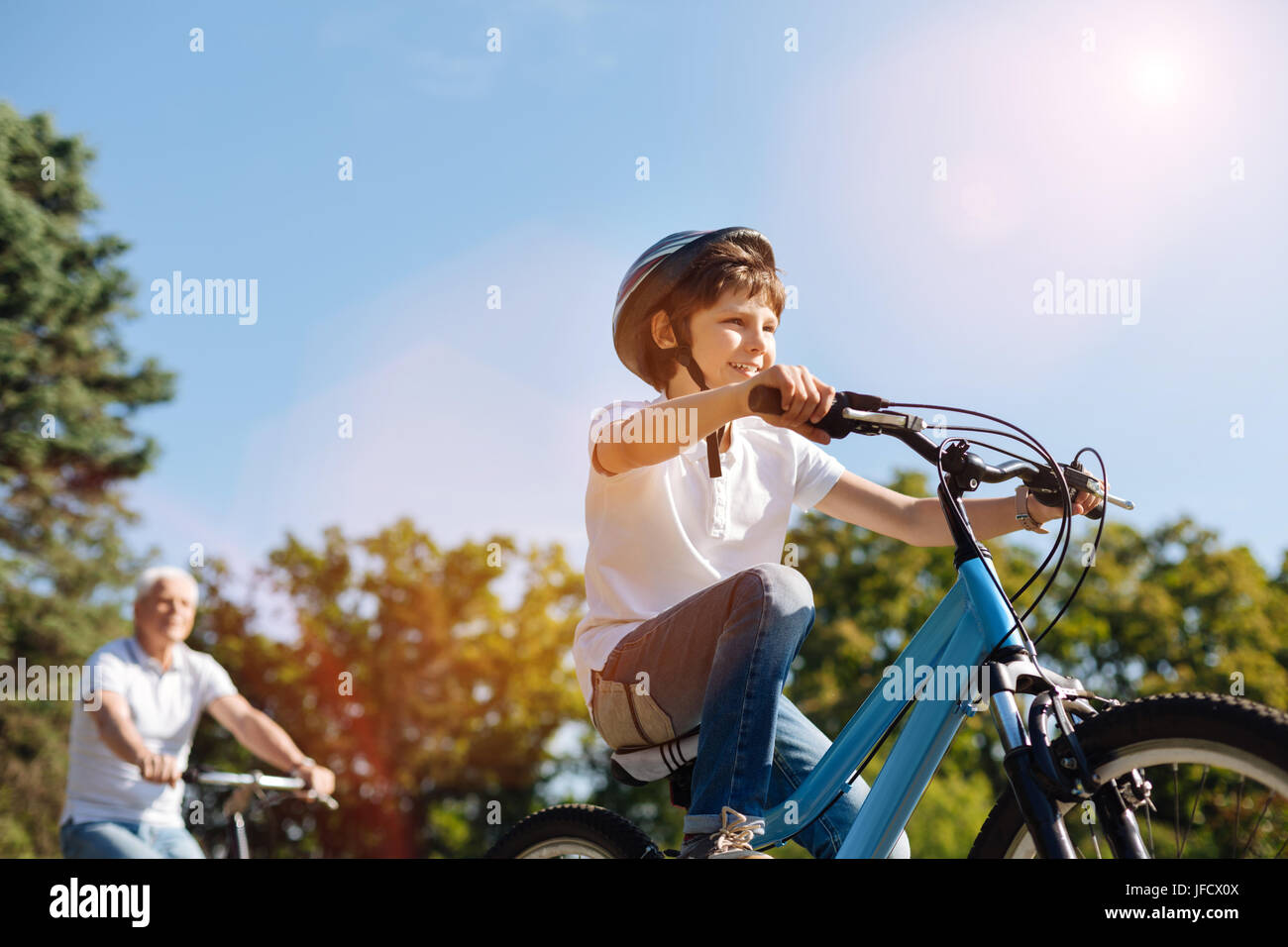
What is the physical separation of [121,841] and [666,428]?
293cm

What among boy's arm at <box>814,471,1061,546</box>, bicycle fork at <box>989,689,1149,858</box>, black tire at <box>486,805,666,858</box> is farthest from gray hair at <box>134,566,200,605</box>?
bicycle fork at <box>989,689,1149,858</box>

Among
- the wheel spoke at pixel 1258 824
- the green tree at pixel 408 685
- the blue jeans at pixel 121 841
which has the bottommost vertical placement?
the green tree at pixel 408 685

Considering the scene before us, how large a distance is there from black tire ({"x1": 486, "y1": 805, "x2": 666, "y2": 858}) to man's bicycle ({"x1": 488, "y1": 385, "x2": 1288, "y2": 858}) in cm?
42

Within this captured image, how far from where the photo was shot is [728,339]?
10.7 ft

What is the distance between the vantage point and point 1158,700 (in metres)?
1.96

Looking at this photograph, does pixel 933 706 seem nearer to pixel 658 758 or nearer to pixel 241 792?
pixel 658 758

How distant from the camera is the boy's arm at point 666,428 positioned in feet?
8.04

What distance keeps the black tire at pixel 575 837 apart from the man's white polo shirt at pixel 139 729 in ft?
5.47

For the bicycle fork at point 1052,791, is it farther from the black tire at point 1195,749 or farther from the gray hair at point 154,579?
the gray hair at point 154,579

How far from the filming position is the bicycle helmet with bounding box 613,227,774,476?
130 inches

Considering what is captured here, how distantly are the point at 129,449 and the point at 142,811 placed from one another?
913 inches

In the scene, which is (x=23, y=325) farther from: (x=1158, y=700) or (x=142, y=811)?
(x=1158, y=700)

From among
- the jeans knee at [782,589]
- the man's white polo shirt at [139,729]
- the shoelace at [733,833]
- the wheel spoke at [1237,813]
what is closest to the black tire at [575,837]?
the shoelace at [733,833]
